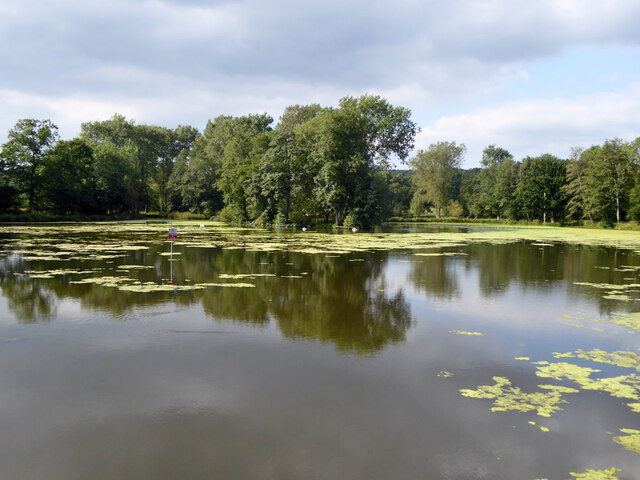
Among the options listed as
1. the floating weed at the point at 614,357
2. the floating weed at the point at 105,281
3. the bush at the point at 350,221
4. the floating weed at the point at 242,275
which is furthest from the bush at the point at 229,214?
the floating weed at the point at 614,357

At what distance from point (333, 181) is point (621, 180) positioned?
4420cm

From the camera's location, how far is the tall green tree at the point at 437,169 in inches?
3369

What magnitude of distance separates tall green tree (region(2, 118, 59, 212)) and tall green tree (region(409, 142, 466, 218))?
216ft

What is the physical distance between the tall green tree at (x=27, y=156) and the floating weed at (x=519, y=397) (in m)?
63.2

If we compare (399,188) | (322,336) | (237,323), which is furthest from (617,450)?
(399,188)

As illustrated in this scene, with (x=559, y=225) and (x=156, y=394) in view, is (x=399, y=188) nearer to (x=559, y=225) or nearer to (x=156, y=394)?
(x=559, y=225)

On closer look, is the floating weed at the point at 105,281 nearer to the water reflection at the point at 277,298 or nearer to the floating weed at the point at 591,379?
the water reflection at the point at 277,298

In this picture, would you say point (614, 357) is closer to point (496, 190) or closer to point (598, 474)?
point (598, 474)

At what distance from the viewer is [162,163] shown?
277ft

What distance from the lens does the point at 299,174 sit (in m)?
48.4

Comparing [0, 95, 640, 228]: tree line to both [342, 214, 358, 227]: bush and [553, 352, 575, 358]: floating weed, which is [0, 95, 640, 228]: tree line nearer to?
[342, 214, 358, 227]: bush

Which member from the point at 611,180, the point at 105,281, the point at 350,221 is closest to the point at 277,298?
the point at 105,281

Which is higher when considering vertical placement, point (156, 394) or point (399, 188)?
point (399, 188)

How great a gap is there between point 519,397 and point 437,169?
8518 centimetres
